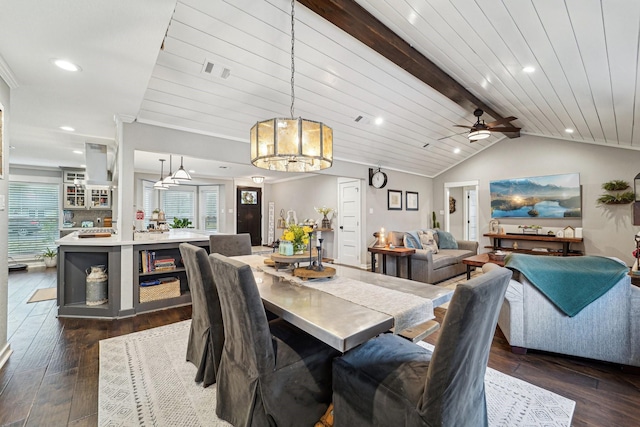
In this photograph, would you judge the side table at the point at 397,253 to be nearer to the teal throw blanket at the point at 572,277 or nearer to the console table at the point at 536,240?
the teal throw blanket at the point at 572,277

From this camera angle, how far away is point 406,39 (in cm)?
291

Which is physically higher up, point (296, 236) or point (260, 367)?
point (296, 236)

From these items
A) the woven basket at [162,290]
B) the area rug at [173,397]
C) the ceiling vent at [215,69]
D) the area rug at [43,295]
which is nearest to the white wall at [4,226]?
the area rug at [173,397]

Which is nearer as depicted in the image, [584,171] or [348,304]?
[348,304]

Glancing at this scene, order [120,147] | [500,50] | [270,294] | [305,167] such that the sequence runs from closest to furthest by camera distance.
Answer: [270,294] < [305,167] < [500,50] < [120,147]

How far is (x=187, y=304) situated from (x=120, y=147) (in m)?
2.15

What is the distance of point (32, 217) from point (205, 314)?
7.16 meters

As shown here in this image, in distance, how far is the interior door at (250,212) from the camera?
8.93 metres

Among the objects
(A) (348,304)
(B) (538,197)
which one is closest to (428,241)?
(B) (538,197)

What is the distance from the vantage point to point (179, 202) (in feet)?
28.3

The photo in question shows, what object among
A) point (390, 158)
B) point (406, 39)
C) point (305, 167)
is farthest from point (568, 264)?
point (390, 158)

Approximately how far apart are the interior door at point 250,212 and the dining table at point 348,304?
709cm

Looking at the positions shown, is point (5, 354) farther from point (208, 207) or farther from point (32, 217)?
point (208, 207)

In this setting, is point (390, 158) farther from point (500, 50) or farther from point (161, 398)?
point (161, 398)
